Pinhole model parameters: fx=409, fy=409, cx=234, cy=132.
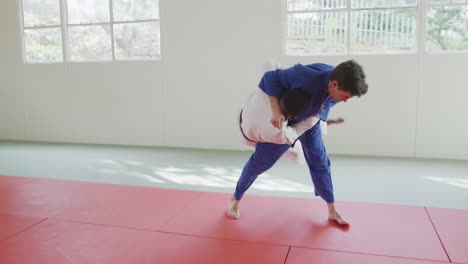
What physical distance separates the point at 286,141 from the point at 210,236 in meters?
0.82

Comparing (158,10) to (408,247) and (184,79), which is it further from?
(408,247)

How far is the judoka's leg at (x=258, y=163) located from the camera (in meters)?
2.75

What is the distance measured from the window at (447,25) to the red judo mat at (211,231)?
261cm

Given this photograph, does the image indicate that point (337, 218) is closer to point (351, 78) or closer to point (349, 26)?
point (351, 78)

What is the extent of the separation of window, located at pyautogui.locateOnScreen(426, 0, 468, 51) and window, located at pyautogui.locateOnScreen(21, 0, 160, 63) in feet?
12.0

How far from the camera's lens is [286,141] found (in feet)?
8.25

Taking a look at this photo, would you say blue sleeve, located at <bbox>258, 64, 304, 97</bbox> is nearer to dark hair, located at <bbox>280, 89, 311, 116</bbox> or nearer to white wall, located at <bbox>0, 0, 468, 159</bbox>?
dark hair, located at <bbox>280, 89, 311, 116</bbox>

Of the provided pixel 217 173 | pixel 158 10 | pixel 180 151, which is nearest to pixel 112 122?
pixel 180 151

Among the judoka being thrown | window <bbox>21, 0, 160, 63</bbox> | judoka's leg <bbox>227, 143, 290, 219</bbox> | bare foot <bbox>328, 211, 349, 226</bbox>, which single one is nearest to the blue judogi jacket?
the judoka being thrown

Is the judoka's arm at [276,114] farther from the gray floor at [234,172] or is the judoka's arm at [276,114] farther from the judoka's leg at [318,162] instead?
the gray floor at [234,172]

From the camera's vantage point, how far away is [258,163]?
2.83m

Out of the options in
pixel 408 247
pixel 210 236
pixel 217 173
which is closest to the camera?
pixel 408 247

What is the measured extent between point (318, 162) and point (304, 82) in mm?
643

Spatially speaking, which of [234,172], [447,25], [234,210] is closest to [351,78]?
[234,210]
